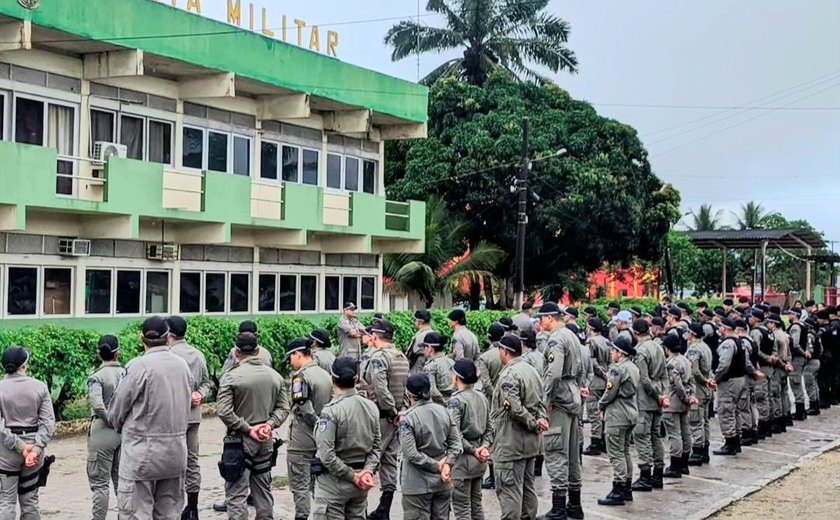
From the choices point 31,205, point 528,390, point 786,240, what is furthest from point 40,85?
point 786,240

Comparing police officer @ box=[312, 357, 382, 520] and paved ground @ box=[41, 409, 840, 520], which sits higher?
police officer @ box=[312, 357, 382, 520]

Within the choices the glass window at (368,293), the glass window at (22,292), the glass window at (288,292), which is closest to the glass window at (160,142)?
the glass window at (22,292)

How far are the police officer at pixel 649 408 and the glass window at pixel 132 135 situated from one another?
12970 millimetres

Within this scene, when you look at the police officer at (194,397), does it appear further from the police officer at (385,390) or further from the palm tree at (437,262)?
the palm tree at (437,262)

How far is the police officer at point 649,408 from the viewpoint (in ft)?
39.0

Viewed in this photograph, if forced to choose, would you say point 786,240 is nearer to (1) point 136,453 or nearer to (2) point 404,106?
(2) point 404,106

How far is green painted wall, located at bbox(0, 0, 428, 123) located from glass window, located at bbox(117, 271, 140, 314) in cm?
481

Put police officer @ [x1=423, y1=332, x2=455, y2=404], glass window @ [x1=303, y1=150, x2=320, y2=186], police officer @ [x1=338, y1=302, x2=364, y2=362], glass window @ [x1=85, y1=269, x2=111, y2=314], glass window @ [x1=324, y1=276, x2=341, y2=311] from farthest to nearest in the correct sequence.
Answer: glass window @ [x1=324, y1=276, x2=341, y2=311] → glass window @ [x1=303, y1=150, x2=320, y2=186] → glass window @ [x1=85, y1=269, x2=111, y2=314] → police officer @ [x1=338, y1=302, x2=364, y2=362] → police officer @ [x1=423, y1=332, x2=455, y2=404]

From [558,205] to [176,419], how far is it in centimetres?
3045

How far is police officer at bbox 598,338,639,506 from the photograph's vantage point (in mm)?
11211

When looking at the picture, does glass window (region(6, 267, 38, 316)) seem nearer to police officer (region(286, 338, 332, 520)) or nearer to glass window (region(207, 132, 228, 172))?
glass window (region(207, 132, 228, 172))

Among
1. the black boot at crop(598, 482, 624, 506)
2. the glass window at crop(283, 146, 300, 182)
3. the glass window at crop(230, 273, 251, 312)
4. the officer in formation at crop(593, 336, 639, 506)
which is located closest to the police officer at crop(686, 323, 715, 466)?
the officer in formation at crop(593, 336, 639, 506)

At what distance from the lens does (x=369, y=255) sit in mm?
29797

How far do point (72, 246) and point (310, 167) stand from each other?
8.21 metres
